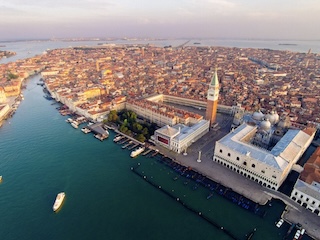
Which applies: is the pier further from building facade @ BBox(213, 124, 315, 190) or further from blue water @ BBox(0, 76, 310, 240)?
building facade @ BBox(213, 124, 315, 190)

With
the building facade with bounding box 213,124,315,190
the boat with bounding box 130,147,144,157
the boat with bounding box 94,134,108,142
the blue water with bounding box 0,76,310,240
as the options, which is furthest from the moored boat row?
the building facade with bounding box 213,124,315,190

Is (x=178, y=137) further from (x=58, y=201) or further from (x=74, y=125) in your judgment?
(x=74, y=125)

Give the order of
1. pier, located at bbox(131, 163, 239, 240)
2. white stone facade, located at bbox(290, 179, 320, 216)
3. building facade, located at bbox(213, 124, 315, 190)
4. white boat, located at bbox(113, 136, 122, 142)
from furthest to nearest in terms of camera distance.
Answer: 1. white boat, located at bbox(113, 136, 122, 142)
2. building facade, located at bbox(213, 124, 315, 190)
3. white stone facade, located at bbox(290, 179, 320, 216)
4. pier, located at bbox(131, 163, 239, 240)

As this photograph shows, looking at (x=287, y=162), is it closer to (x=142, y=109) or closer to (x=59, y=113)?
(x=142, y=109)

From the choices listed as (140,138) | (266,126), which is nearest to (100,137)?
(140,138)

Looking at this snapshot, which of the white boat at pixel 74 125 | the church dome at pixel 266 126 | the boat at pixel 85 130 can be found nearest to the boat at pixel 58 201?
the boat at pixel 85 130

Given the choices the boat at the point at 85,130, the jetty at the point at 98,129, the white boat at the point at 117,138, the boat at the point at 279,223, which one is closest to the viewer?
the boat at the point at 279,223

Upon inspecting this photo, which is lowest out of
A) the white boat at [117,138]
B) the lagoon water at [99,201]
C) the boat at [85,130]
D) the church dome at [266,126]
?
the boat at [85,130]

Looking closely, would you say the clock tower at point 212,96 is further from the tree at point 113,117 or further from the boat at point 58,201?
the boat at point 58,201
